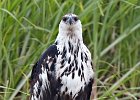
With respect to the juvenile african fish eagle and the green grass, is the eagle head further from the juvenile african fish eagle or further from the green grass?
the green grass

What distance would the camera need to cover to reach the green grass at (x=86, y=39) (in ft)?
13.9

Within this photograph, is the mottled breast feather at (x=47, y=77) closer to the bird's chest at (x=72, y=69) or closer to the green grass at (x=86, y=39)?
the bird's chest at (x=72, y=69)

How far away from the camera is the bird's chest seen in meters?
3.57

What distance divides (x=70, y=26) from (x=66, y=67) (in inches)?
8.4

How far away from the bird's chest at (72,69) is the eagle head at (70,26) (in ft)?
0.29

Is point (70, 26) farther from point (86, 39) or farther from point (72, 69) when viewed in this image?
point (86, 39)

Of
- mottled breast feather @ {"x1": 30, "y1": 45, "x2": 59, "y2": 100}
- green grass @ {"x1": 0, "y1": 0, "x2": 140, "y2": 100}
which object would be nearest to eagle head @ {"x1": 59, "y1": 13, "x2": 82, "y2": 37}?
mottled breast feather @ {"x1": 30, "y1": 45, "x2": 59, "y2": 100}

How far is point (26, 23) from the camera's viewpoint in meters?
4.39

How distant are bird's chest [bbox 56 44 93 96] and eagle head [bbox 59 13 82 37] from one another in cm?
9

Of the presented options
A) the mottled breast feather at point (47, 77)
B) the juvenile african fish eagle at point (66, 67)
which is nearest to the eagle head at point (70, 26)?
the juvenile african fish eagle at point (66, 67)

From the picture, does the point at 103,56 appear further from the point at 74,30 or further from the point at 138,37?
the point at 74,30

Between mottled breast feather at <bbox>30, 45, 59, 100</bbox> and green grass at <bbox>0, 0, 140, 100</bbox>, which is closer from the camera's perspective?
mottled breast feather at <bbox>30, 45, 59, 100</bbox>

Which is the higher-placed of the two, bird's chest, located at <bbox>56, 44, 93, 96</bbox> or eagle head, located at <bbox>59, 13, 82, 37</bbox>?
eagle head, located at <bbox>59, 13, 82, 37</bbox>

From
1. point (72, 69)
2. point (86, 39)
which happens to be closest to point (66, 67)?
point (72, 69)
